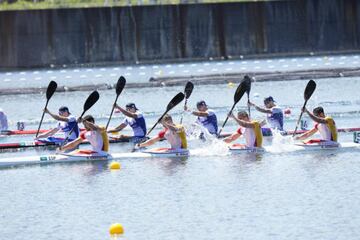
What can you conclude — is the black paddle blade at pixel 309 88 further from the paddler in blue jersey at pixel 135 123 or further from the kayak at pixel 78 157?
the paddler in blue jersey at pixel 135 123

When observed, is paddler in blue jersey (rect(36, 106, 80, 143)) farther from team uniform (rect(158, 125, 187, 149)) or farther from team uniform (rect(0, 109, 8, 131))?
team uniform (rect(158, 125, 187, 149))

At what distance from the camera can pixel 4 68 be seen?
55156 millimetres

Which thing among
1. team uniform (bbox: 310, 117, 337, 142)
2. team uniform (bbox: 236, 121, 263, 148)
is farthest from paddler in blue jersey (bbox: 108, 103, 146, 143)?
team uniform (bbox: 310, 117, 337, 142)

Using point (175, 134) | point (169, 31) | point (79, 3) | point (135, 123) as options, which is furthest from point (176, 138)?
point (79, 3)

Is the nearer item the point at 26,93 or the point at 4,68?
the point at 26,93

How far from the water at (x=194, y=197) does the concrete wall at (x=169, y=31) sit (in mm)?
23443

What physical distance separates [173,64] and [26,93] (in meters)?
12.5

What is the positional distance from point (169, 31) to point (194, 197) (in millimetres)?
31610

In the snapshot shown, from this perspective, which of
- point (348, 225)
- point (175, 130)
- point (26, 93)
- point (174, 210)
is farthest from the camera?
point (26, 93)

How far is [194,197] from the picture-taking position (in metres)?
24.0

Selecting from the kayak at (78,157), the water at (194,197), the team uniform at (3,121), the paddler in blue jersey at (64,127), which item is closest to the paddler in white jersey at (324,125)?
the water at (194,197)

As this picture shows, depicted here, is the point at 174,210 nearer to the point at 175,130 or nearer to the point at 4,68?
the point at 175,130

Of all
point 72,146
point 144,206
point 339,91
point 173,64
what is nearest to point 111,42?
point 173,64

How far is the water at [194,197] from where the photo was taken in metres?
21.0
